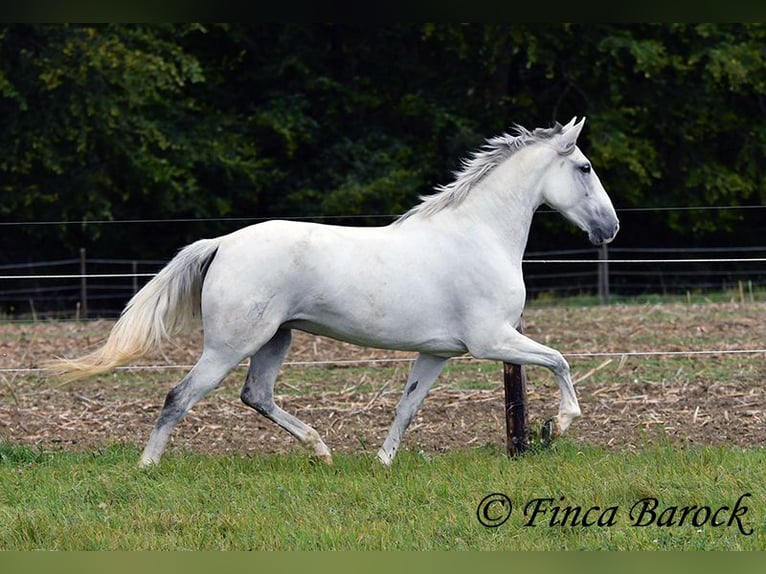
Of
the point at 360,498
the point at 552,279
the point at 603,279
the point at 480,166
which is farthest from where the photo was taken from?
the point at 552,279

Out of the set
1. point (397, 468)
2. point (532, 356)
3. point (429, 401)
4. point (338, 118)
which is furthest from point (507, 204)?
point (338, 118)

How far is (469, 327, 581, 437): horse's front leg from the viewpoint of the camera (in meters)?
6.88

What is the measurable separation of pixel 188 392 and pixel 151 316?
55cm

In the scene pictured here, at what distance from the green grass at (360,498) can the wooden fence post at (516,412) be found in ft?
0.59

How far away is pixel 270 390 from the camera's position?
23.7 feet

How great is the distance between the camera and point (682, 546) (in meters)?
5.22

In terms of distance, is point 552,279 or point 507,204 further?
point 552,279

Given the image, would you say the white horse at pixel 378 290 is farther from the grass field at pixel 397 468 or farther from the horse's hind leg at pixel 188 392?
the grass field at pixel 397 468

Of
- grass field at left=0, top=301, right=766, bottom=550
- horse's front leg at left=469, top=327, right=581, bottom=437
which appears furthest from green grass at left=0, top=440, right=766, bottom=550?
horse's front leg at left=469, top=327, right=581, bottom=437

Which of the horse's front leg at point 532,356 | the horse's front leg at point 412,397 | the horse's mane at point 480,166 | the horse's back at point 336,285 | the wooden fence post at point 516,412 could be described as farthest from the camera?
the wooden fence post at point 516,412

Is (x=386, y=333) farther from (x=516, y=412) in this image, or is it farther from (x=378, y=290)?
(x=516, y=412)

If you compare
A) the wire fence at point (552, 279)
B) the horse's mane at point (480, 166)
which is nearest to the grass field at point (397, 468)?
the horse's mane at point (480, 166)

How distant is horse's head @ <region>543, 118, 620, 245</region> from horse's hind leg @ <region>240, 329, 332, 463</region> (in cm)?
198

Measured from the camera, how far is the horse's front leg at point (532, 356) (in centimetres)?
688
